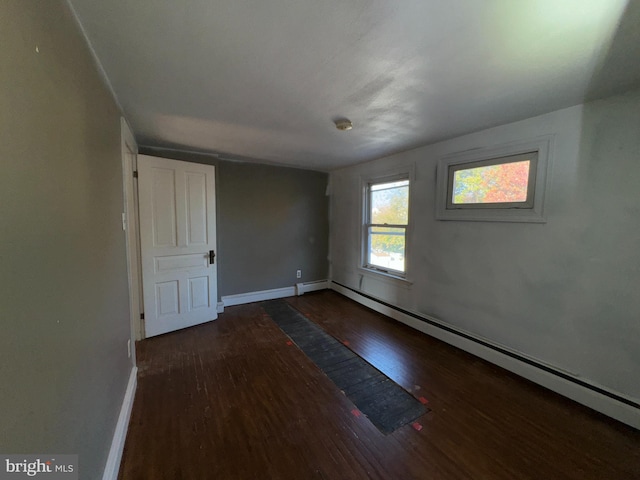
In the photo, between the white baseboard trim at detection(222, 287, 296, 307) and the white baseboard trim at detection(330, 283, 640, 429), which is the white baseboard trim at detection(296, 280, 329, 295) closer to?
the white baseboard trim at detection(222, 287, 296, 307)

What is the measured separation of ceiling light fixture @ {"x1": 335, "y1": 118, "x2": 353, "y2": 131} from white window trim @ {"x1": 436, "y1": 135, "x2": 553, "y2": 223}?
1.28 meters

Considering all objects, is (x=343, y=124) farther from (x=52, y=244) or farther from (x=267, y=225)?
(x=267, y=225)

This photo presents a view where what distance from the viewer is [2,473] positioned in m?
0.57

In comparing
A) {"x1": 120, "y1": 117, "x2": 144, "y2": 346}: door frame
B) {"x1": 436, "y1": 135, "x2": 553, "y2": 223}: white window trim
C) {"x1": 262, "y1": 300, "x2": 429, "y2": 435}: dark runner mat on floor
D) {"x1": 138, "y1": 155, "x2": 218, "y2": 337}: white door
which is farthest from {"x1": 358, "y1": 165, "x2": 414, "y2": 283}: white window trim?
{"x1": 120, "y1": 117, "x2": 144, "y2": 346}: door frame

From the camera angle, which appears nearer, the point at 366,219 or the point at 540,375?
the point at 540,375

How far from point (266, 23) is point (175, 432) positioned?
2.42 m

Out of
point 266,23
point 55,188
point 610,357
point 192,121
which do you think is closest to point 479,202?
point 610,357

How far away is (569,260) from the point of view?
200 centimetres

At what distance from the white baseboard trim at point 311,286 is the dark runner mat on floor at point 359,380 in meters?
1.18

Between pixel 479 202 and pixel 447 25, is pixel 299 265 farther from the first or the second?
pixel 447 25

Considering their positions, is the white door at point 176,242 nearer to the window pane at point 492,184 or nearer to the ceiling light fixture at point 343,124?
the ceiling light fixture at point 343,124

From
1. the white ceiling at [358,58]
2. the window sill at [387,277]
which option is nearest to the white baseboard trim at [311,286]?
the window sill at [387,277]

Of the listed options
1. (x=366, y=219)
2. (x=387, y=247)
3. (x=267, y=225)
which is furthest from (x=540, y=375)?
(x=267, y=225)

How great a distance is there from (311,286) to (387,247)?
1.72 metres
